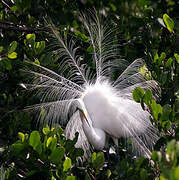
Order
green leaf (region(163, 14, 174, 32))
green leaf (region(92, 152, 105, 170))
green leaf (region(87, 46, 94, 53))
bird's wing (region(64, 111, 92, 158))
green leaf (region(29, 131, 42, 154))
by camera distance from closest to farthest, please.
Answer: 1. green leaf (region(29, 131, 42, 154))
2. green leaf (region(92, 152, 105, 170))
3. green leaf (region(163, 14, 174, 32))
4. bird's wing (region(64, 111, 92, 158))
5. green leaf (region(87, 46, 94, 53))

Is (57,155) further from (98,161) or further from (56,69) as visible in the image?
(56,69)

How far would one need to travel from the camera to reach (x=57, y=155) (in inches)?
58.7

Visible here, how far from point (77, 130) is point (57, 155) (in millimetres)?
842

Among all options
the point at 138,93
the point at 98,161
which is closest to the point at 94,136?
the point at 98,161

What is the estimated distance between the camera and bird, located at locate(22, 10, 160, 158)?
222 cm

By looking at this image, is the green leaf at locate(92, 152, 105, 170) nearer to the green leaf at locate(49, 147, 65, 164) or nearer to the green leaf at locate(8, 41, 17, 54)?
the green leaf at locate(49, 147, 65, 164)

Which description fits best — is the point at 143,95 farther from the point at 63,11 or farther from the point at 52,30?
the point at 63,11

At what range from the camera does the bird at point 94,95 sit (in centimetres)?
222

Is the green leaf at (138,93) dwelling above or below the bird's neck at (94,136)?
above

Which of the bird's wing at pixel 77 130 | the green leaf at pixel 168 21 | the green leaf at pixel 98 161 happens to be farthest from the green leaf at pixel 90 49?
the green leaf at pixel 98 161

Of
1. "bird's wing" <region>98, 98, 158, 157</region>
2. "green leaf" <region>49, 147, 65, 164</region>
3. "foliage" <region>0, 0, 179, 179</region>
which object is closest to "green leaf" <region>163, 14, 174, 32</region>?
"foliage" <region>0, 0, 179, 179</region>

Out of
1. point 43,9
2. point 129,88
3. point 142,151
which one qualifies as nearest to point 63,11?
point 43,9

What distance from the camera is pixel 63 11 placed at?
2922mm

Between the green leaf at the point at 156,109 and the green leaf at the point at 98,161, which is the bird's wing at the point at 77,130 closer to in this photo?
the green leaf at the point at 98,161
